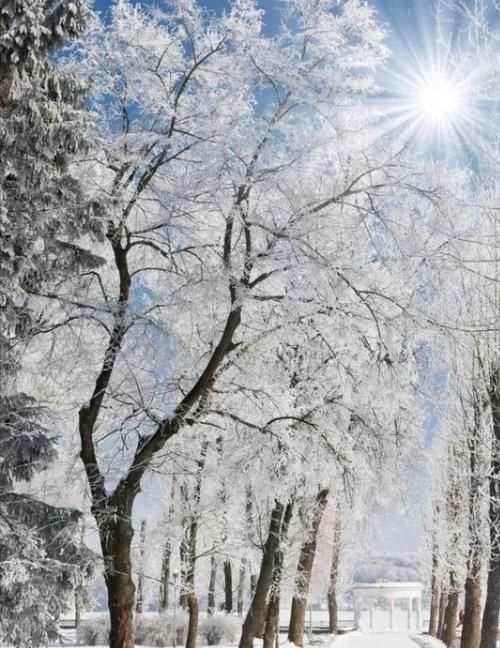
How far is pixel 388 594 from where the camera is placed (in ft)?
163

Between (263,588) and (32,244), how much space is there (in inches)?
339

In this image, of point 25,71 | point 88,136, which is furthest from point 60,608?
point 25,71

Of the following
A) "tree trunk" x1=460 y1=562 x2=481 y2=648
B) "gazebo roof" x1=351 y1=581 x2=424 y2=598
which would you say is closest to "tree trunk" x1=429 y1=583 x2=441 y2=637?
"gazebo roof" x1=351 y1=581 x2=424 y2=598

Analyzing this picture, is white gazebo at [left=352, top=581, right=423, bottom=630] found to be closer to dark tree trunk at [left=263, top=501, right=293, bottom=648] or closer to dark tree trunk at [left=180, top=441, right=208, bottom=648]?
dark tree trunk at [left=180, top=441, right=208, bottom=648]

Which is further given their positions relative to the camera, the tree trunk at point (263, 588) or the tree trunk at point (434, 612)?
the tree trunk at point (434, 612)

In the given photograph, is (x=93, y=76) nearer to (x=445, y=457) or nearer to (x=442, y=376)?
(x=442, y=376)

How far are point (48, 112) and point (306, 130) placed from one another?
9.25 feet

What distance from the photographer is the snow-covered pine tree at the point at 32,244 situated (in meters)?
7.97

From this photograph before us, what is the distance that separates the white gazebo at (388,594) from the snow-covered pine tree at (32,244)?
3909 cm

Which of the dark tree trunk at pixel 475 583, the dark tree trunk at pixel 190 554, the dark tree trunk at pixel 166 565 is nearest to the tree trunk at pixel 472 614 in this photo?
the dark tree trunk at pixel 475 583

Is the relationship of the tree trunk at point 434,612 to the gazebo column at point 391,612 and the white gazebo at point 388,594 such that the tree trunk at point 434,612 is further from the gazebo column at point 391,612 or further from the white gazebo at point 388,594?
the gazebo column at point 391,612

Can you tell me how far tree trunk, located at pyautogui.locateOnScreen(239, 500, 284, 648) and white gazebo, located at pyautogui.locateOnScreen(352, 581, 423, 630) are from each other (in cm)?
3213

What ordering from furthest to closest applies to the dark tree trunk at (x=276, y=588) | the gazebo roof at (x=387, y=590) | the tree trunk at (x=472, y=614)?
the gazebo roof at (x=387, y=590), the dark tree trunk at (x=276, y=588), the tree trunk at (x=472, y=614)

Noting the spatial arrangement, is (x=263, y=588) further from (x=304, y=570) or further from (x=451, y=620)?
(x=451, y=620)
